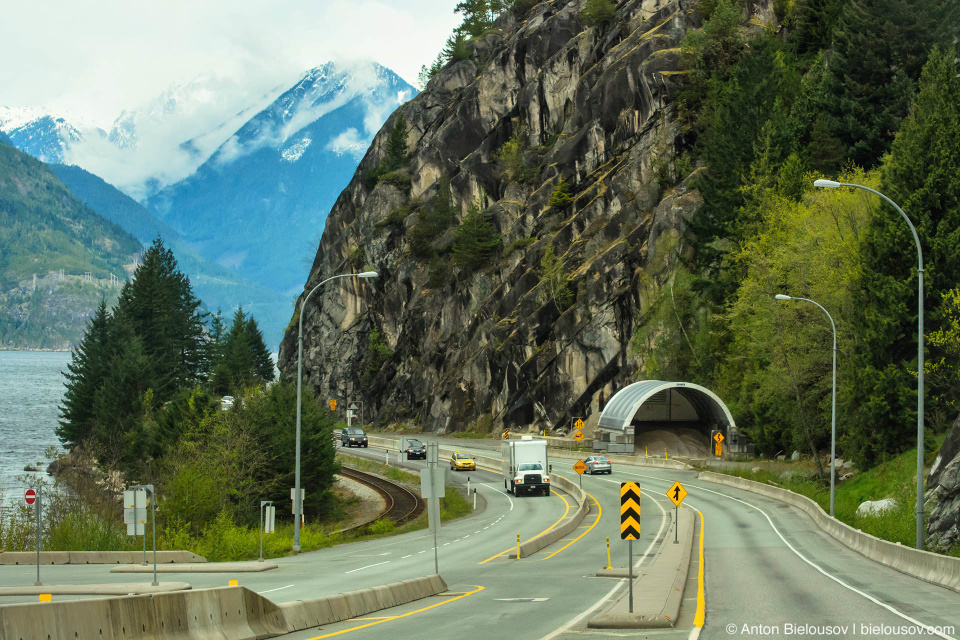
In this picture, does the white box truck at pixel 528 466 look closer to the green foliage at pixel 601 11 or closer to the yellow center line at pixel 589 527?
the yellow center line at pixel 589 527

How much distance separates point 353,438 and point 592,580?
70.9 m

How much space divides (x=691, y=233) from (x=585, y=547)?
169 feet

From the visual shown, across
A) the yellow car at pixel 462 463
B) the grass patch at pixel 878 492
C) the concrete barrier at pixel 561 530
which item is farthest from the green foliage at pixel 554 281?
the grass patch at pixel 878 492

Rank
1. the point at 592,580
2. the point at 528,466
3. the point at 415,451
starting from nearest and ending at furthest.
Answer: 1. the point at 592,580
2. the point at 528,466
3. the point at 415,451

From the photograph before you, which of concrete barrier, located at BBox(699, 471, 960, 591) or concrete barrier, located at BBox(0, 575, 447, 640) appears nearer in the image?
concrete barrier, located at BBox(0, 575, 447, 640)

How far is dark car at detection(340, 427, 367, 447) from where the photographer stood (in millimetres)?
91750

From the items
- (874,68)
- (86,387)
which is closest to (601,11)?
(874,68)

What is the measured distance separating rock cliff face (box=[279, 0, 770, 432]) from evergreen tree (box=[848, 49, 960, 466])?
34.4 metres

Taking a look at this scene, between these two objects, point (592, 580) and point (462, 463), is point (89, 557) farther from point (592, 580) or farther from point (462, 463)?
point (462, 463)

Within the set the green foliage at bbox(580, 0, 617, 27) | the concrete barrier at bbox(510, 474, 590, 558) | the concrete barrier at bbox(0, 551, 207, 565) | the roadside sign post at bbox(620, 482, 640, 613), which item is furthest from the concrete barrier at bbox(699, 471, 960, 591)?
the green foliage at bbox(580, 0, 617, 27)

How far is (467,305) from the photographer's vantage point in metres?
112

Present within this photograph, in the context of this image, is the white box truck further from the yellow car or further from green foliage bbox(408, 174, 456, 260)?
green foliage bbox(408, 174, 456, 260)

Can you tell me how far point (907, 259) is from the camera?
42.6 m

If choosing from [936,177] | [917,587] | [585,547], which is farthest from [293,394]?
[917,587]
